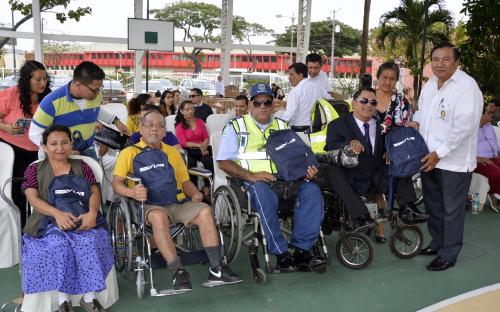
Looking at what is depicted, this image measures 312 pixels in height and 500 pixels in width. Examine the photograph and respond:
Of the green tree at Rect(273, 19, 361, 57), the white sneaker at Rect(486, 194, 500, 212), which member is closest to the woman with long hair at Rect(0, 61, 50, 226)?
the white sneaker at Rect(486, 194, 500, 212)

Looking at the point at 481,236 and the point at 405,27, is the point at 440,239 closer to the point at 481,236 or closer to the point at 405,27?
the point at 481,236

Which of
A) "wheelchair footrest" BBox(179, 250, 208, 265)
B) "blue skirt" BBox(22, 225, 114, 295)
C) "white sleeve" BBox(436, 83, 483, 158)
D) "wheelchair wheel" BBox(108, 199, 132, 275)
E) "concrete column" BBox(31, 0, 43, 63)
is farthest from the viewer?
"concrete column" BBox(31, 0, 43, 63)

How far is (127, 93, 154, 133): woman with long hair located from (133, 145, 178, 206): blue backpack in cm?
173

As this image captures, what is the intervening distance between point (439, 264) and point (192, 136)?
100 inches

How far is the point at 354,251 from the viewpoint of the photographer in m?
3.60

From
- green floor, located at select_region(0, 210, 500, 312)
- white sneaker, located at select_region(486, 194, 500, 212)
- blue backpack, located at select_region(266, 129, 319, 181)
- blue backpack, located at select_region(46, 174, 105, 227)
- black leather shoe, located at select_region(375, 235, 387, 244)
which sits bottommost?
green floor, located at select_region(0, 210, 500, 312)

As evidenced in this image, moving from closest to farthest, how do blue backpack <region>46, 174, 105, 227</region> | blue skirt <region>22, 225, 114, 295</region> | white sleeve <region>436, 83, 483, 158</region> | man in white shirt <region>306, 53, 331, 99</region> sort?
blue skirt <region>22, 225, 114, 295</region>
blue backpack <region>46, 174, 105, 227</region>
white sleeve <region>436, 83, 483, 158</region>
man in white shirt <region>306, 53, 331, 99</region>

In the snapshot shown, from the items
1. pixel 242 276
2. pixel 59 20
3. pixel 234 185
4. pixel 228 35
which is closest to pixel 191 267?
pixel 242 276

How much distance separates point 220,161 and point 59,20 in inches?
381

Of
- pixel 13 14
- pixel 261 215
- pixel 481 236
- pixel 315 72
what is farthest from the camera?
pixel 13 14

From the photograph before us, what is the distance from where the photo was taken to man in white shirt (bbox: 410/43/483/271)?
11.0ft

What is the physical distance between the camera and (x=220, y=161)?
355 cm

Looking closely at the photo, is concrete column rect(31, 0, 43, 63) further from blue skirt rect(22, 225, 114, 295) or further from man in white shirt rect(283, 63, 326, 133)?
blue skirt rect(22, 225, 114, 295)

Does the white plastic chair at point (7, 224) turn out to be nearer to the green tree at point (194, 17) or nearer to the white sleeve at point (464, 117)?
the white sleeve at point (464, 117)
